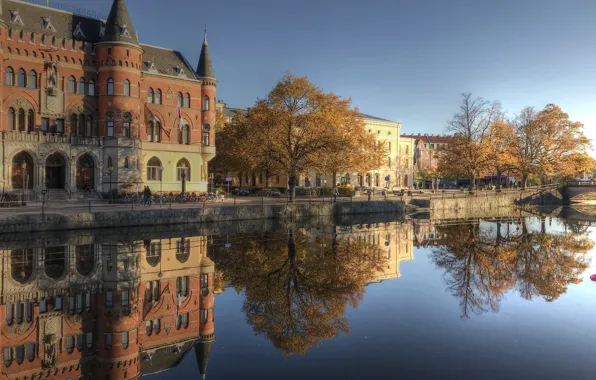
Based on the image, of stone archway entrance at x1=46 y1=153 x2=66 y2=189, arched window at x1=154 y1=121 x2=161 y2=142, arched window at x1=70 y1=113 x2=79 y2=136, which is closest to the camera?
stone archway entrance at x1=46 y1=153 x2=66 y2=189

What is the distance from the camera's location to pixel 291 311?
464 inches

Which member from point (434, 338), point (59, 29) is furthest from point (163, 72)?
point (434, 338)

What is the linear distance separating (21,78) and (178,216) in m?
20.2

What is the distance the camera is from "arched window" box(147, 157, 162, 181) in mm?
43656

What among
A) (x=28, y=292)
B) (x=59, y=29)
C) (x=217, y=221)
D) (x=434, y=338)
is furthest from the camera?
(x=59, y=29)

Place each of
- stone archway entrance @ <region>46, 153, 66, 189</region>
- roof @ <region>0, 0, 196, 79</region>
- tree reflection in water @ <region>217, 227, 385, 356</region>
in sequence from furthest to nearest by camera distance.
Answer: roof @ <region>0, 0, 196, 79</region>, stone archway entrance @ <region>46, 153, 66, 189</region>, tree reflection in water @ <region>217, 227, 385, 356</region>

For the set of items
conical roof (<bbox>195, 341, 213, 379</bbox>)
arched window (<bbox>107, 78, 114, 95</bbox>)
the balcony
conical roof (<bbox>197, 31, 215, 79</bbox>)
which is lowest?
conical roof (<bbox>195, 341, 213, 379</bbox>)

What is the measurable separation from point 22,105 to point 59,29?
797cm

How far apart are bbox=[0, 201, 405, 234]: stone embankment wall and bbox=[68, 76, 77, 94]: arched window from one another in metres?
17.7

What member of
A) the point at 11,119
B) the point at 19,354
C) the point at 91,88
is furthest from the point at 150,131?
the point at 19,354

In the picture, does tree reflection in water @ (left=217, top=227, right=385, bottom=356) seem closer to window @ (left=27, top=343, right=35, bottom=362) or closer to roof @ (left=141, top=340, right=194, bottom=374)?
roof @ (left=141, top=340, right=194, bottom=374)

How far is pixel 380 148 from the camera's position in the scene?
51219mm

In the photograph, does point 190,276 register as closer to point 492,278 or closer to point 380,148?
point 492,278

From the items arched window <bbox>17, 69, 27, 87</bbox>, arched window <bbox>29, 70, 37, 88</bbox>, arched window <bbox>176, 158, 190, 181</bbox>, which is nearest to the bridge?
arched window <bbox>176, 158, 190, 181</bbox>
